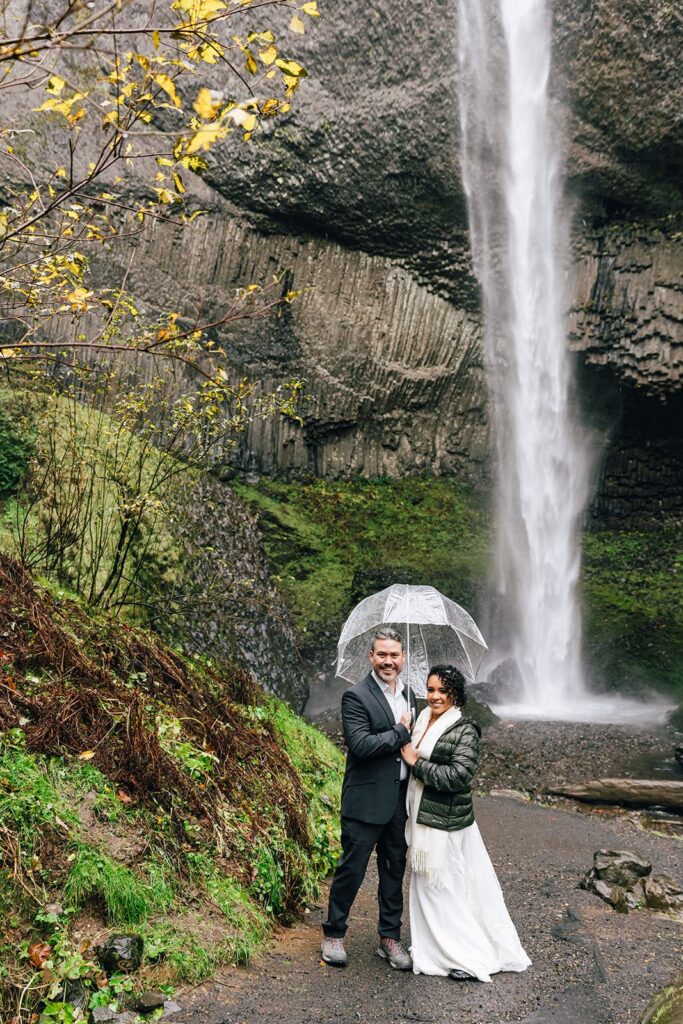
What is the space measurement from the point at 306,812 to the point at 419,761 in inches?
101

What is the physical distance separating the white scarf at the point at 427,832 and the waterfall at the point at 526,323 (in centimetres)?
1469

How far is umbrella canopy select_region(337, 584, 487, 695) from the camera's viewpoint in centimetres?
561

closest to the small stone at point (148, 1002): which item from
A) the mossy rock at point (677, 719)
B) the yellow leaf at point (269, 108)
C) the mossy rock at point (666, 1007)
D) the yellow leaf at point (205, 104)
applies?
the mossy rock at point (666, 1007)

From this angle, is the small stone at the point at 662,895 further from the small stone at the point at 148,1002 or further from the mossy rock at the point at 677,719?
the mossy rock at the point at 677,719

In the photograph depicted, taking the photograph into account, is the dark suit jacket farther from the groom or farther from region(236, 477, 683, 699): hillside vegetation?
region(236, 477, 683, 699): hillside vegetation

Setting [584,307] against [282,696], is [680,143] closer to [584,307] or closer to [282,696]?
[584,307]

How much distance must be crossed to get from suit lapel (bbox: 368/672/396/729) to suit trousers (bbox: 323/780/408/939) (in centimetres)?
43

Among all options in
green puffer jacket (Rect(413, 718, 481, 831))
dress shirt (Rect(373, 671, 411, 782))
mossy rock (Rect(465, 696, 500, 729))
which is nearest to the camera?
green puffer jacket (Rect(413, 718, 481, 831))

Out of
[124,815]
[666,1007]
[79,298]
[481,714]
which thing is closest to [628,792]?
[481,714]

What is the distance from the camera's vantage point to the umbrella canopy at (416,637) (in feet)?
18.4

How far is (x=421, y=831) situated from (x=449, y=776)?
1.28 ft

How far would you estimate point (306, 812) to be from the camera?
23.2 ft

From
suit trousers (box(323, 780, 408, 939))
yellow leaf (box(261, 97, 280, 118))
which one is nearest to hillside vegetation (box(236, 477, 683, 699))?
suit trousers (box(323, 780, 408, 939))

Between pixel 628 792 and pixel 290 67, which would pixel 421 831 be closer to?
pixel 290 67
